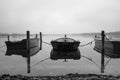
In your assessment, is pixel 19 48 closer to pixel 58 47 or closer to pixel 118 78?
pixel 58 47

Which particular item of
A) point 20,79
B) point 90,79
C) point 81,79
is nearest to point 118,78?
point 90,79

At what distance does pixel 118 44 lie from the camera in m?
15.5

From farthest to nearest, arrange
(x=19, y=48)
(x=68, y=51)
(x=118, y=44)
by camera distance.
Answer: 1. (x=19, y=48)
2. (x=68, y=51)
3. (x=118, y=44)

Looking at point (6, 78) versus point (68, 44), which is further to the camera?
point (68, 44)

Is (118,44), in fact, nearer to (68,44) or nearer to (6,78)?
(68,44)

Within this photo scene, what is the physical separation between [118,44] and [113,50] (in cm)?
99

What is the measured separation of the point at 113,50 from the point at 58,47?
7213 millimetres

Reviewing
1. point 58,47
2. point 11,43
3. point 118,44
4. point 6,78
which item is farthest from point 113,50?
point 11,43

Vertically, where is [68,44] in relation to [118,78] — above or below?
above

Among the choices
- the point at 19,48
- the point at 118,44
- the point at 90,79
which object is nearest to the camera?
the point at 90,79

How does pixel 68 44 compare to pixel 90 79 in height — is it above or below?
above

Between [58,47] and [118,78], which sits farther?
[58,47]

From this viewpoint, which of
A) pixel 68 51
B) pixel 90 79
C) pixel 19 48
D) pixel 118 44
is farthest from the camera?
pixel 19 48

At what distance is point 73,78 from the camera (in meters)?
6.47
